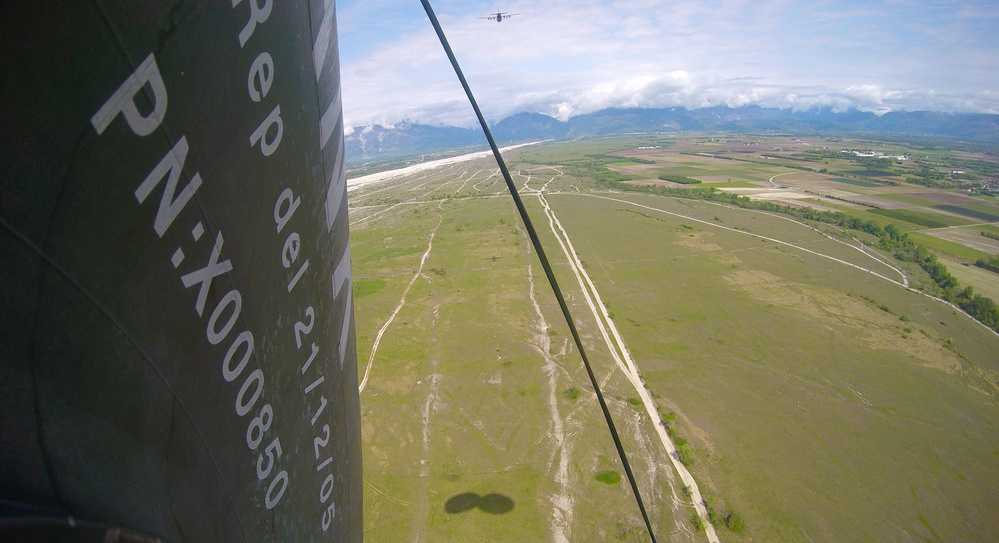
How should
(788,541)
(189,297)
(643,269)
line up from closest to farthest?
(189,297), (788,541), (643,269)

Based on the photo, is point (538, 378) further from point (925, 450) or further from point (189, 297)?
point (189, 297)

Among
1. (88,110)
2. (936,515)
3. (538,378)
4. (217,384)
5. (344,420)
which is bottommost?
(936,515)

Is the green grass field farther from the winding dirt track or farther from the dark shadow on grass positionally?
the dark shadow on grass

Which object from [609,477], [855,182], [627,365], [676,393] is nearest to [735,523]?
[609,477]

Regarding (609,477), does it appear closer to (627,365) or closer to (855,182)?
(627,365)

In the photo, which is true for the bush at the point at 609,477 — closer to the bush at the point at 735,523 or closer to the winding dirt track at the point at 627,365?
the winding dirt track at the point at 627,365

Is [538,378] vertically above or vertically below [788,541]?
above

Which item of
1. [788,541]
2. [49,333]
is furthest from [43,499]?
[788,541]
